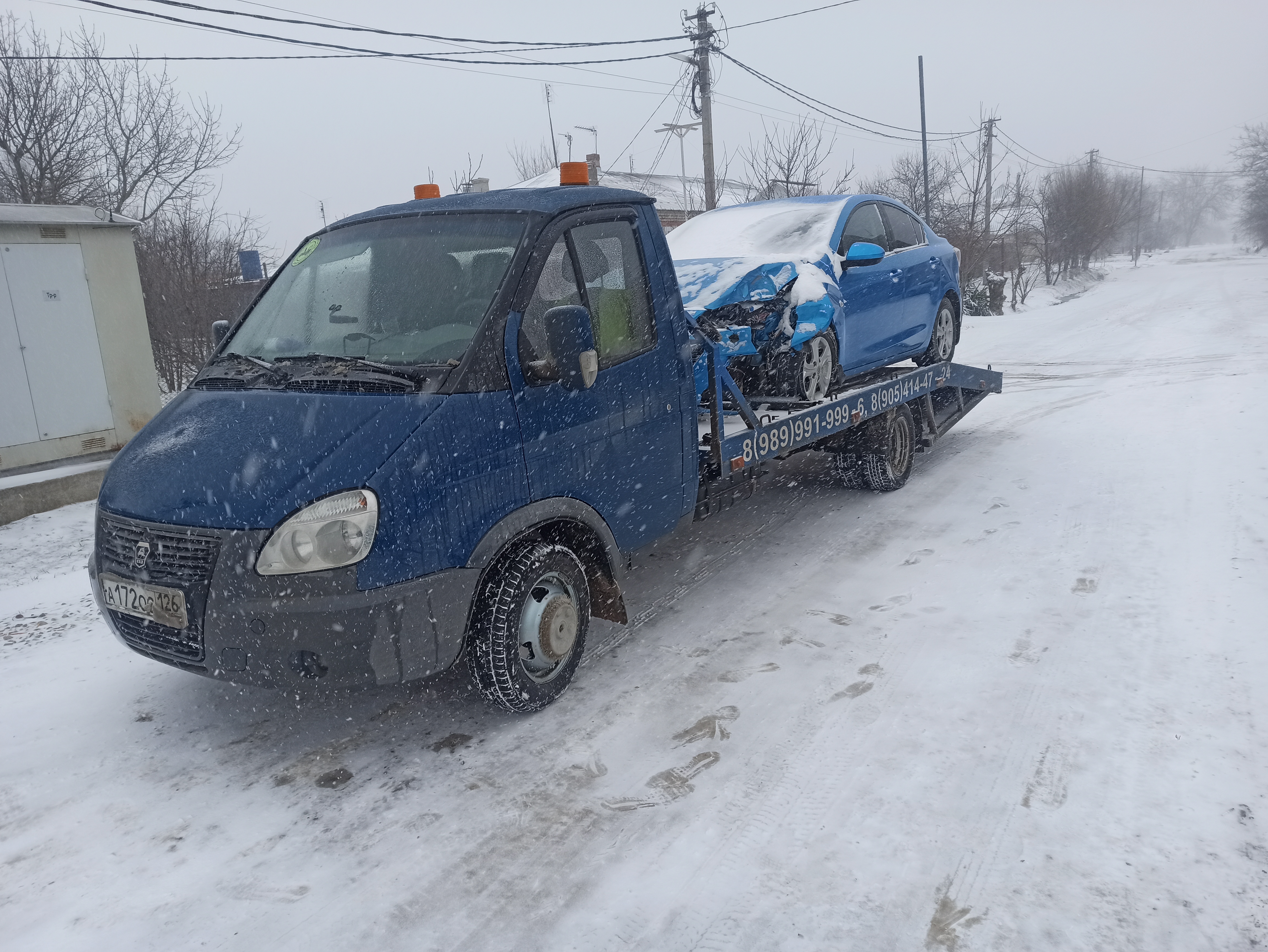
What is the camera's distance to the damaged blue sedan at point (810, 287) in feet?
18.4

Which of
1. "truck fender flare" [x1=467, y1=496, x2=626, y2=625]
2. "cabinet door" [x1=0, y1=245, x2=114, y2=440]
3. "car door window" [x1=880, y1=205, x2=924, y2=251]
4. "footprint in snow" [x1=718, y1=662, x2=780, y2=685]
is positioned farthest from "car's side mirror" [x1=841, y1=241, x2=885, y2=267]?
"cabinet door" [x1=0, y1=245, x2=114, y2=440]

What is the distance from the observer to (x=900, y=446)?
6.99 m

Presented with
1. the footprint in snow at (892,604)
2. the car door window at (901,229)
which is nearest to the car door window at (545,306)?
the footprint in snow at (892,604)

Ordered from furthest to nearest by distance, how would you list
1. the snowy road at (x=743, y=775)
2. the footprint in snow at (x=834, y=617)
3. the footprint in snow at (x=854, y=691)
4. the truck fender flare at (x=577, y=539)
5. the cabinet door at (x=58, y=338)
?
1. the cabinet door at (x=58, y=338)
2. the footprint in snow at (x=834, y=617)
3. the footprint in snow at (x=854, y=691)
4. the truck fender flare at (x=577, y=539)
5. the snowy road at (x=743, y=775)

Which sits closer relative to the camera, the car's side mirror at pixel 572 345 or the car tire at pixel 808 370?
the car's side mirror at pixel 572 345

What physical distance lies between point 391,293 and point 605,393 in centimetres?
99

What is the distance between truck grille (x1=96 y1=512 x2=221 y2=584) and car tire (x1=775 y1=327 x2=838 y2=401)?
3718 mm

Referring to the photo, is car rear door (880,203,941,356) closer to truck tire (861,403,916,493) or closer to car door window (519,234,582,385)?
truck tire (861,403,916,493)

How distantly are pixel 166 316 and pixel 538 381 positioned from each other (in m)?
14.1

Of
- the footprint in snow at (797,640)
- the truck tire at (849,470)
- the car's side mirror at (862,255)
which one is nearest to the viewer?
the footprint in snow at (797,640)

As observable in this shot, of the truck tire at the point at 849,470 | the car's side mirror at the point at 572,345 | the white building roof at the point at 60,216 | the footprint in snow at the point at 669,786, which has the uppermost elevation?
the white building roof at the point at 60,216

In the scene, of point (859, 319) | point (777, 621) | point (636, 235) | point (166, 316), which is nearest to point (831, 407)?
point (859, 319)

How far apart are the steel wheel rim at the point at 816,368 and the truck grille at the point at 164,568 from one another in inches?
150

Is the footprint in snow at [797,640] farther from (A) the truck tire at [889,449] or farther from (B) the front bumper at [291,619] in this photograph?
(A) the truck tire at [889,449]
